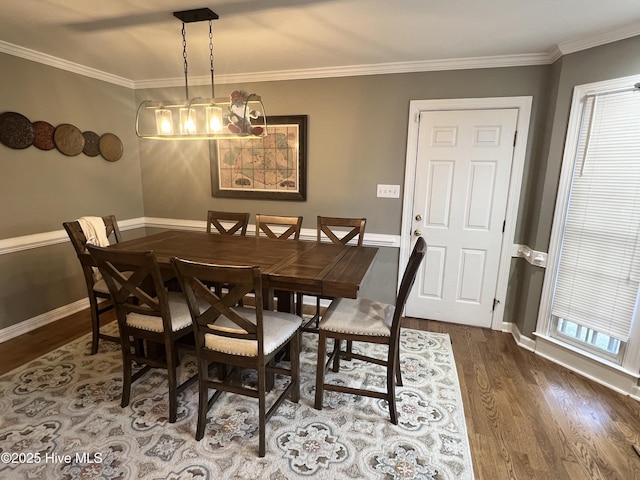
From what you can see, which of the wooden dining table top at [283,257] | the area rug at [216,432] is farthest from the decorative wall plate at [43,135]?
the area rug at [216,432]

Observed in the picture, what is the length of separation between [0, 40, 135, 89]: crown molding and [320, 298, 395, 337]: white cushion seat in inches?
126

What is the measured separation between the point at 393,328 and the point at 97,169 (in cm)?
337

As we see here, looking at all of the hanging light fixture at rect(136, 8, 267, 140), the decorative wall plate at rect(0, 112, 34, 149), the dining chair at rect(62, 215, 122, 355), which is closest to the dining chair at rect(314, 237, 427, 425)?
the hanging light fixture at rect(136, 8, 267, 140)

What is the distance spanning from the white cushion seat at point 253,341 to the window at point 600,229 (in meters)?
2.16

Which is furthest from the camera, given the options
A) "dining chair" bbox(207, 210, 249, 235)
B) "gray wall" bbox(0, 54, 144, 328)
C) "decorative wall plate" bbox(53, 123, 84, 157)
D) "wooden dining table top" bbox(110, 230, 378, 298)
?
"dining chair" bbox(207, 210, 249, 235)

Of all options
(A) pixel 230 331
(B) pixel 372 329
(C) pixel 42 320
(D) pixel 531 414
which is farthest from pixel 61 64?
(D) pixel 531 414

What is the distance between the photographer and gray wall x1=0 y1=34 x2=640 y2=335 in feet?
8.88

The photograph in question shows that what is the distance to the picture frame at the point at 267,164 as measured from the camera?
135 inches

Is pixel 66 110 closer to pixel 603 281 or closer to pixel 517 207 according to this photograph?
pixel 517 207

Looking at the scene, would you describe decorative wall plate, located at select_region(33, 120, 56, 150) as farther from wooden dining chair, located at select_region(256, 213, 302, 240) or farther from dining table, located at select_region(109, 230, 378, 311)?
wooden dining chair, located at select_region(256, 213, 302, 240)

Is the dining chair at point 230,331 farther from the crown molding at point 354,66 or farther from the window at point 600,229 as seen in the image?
the crown molding at point 354,66

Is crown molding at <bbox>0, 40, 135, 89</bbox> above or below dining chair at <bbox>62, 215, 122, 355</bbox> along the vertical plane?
above

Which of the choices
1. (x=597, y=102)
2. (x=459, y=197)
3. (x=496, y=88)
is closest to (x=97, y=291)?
(x=459, y=197)

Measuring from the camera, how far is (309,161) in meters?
3.43
